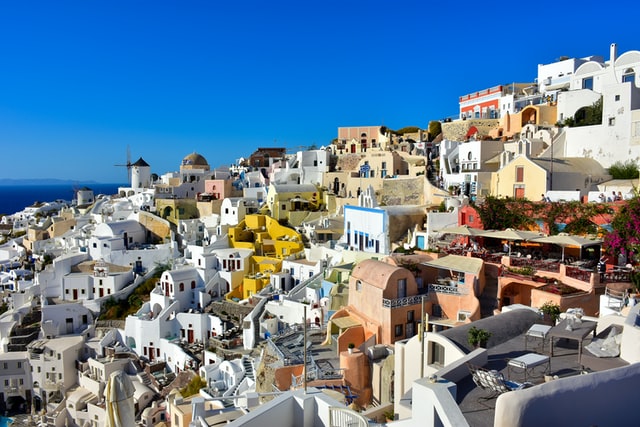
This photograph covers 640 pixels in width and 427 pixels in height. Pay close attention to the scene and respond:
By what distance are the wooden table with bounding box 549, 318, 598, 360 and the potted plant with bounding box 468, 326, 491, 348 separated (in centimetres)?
123

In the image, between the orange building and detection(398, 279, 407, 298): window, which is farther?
detection(398, 279, 407, 298): window

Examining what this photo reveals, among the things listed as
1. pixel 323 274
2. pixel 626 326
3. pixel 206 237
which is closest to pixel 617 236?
pixel 626 326

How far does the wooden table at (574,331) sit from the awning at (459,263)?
6.93m

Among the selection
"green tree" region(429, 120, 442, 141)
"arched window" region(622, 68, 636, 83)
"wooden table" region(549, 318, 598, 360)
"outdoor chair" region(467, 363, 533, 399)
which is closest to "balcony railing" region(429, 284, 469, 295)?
"wooden table" region(549, 318, 598, 360)

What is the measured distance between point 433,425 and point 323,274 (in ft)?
62.7

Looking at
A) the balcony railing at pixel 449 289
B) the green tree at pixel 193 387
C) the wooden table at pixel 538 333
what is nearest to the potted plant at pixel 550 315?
the wooden table at pixel 538 333

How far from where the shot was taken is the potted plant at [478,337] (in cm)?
1010

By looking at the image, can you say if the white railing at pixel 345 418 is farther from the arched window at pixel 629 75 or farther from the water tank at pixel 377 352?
the arched window at pixel 629 75

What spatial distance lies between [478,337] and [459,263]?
7750 mm

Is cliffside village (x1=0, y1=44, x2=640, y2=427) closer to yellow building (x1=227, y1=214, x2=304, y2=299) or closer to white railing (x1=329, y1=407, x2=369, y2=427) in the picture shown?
white railing (x1=329, y1=407, x2=369, y2=427)

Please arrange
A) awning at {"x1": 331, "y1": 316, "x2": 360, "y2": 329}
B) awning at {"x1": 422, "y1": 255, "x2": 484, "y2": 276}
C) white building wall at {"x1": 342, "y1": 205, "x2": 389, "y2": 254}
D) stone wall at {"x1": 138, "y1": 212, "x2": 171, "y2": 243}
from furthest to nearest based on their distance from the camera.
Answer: stone wall at {"x1": 138, "y1": 212, "x2": 171, "y2": 243}
white building wall at {"x1": 342, "y1": 205, "x2": 389, "y2": 254}
awning at {"x1": 331, "y1": 316, "x2": 360, "y2": 329}
awning at {"x1": 422, "y1": 255, "x2": 484, "y2": 276}

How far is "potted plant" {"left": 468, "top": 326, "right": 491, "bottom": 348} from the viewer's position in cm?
1010

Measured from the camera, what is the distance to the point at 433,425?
6.56 metres

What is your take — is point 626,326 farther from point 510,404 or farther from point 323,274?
point 323,274
